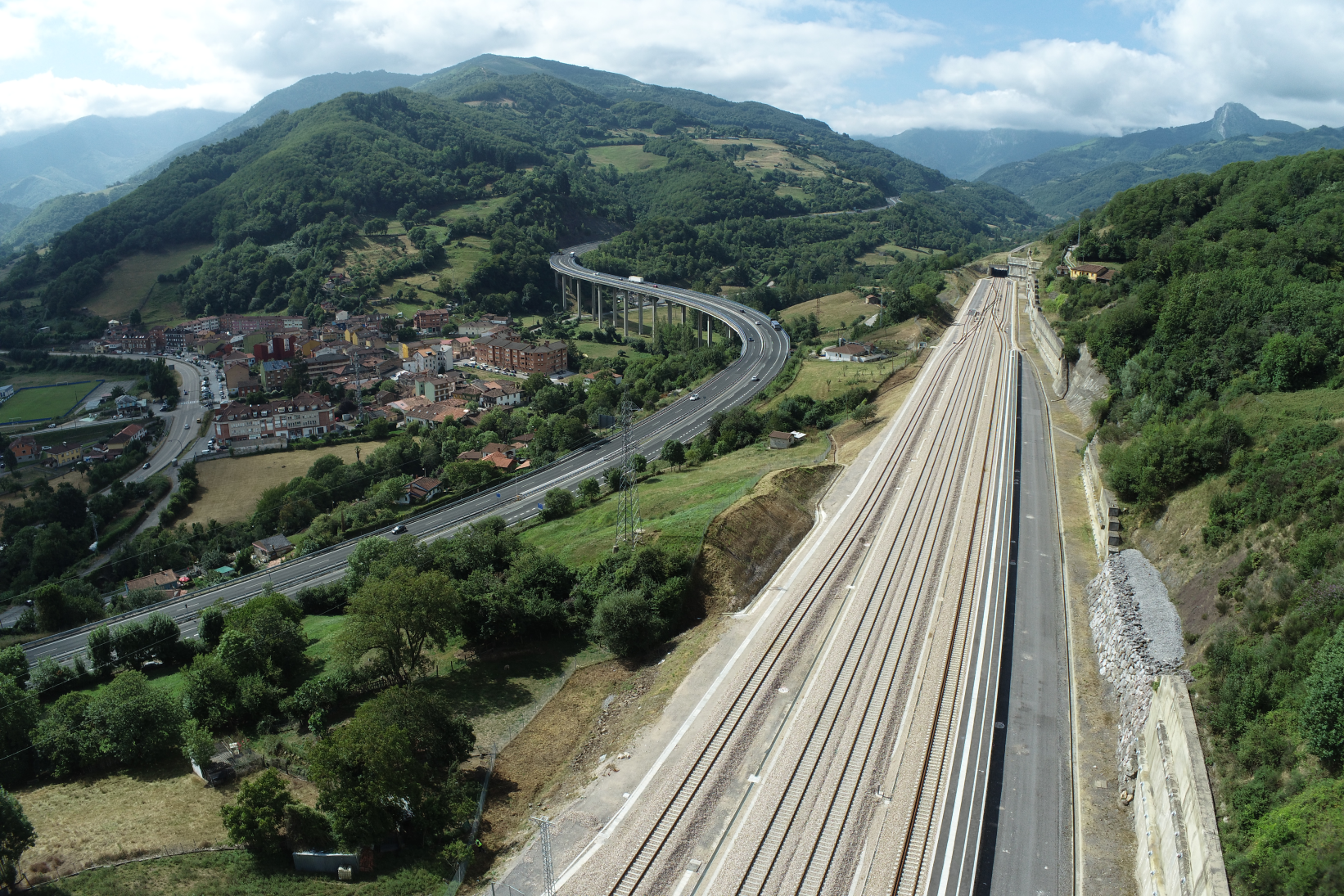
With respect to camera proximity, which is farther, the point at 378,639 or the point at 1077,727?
the point at 378,639

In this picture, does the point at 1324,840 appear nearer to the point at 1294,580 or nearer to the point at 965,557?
the point at 1294,580

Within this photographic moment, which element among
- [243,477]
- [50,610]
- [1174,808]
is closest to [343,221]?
[243,477]

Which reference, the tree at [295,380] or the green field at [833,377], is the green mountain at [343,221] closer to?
the tree at [295,380]

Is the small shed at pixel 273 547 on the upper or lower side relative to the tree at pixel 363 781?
lower

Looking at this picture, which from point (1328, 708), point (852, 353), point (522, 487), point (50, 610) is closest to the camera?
point (1328, 708)

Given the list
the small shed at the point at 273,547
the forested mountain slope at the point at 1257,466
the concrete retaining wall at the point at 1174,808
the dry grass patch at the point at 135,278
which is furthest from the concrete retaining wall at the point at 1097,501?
the dry grass patch at the point at 135,278

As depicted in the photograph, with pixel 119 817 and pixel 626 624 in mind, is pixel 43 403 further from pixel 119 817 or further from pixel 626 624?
pixel 626 624

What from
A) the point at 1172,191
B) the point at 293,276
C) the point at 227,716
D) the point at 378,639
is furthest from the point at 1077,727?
the point at 293,276
